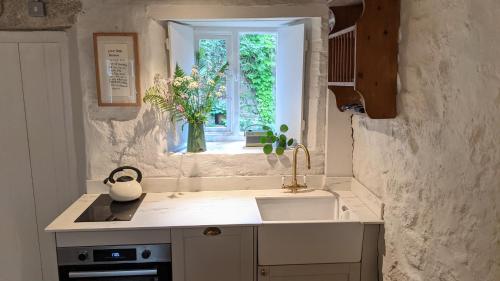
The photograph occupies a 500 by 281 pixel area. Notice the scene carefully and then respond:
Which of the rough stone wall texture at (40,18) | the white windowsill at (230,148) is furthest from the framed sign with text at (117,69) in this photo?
the white windowsill at (230,148)

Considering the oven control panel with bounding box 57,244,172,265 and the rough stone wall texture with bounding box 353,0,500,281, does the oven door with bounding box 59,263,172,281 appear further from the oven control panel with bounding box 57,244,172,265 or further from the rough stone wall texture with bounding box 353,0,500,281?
the rough stone wall texture with bounding box 353,0,500,281

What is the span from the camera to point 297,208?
2504mm

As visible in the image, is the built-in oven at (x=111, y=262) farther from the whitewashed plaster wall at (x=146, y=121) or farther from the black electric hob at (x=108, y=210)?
the whitewashed plaster wall at (x=146, y=121)

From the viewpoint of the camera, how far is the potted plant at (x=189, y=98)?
2482 millimetres

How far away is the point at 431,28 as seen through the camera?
60.4 inches

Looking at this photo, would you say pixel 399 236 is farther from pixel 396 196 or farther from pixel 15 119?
pixel 15 119

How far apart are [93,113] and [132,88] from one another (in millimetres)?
277

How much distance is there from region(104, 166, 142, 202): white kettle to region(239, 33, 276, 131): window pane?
38.0 inches

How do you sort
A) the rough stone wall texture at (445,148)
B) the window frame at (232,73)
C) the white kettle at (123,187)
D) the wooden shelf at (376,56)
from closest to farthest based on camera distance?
1. the rough stone wall texture at (445,148)
2. the wooden shelf at (376,56)
3. the white kettle at (123,187)
4. the window frame at (232,73)

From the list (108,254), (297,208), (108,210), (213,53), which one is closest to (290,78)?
(213,53)

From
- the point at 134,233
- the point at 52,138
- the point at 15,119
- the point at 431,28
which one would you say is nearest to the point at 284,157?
the point at 134,233

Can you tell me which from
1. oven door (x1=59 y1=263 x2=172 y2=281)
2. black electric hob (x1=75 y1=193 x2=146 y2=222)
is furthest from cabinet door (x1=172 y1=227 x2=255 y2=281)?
black electric hob (x1=75 y1=193 x2=146 y2=222)

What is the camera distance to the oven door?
2.01 m

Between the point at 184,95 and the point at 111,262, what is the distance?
39.8 inches
